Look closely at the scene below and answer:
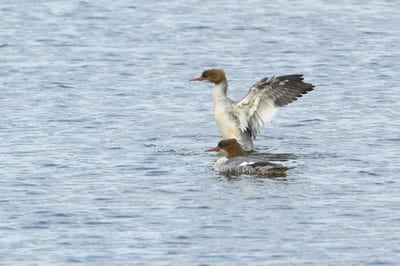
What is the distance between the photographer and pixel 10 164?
50.6 ft

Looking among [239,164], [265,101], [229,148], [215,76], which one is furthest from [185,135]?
[239,164]

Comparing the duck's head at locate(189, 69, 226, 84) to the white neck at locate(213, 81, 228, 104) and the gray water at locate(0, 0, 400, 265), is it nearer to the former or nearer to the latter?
the white neck at locate(213, 81, 228, 104)

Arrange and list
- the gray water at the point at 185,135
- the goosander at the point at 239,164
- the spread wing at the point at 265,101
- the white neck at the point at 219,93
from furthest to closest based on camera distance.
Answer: the white neck at the point at 219,93
the spread wing at the point at 265,101
the goosander at the point at 239,164
the gray water at the point at 185,135

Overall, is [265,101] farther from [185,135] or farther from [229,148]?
[229,148]

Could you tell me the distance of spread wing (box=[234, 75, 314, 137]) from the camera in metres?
17.0

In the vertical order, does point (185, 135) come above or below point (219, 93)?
below

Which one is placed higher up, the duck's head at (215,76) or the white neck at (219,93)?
the duck's head at (215,76)

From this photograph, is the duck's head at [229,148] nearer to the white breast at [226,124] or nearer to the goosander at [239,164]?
the goosander at [239,164]

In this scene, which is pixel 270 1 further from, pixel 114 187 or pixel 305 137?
pixel 114 187

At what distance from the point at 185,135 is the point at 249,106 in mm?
1017

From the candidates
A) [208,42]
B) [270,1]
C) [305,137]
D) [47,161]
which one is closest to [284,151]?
[305,137]

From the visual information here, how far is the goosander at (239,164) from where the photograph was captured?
14820 millimetres

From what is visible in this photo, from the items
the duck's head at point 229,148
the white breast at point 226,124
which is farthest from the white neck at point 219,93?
the duck's head at point 229,148

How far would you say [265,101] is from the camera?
17109 mm
